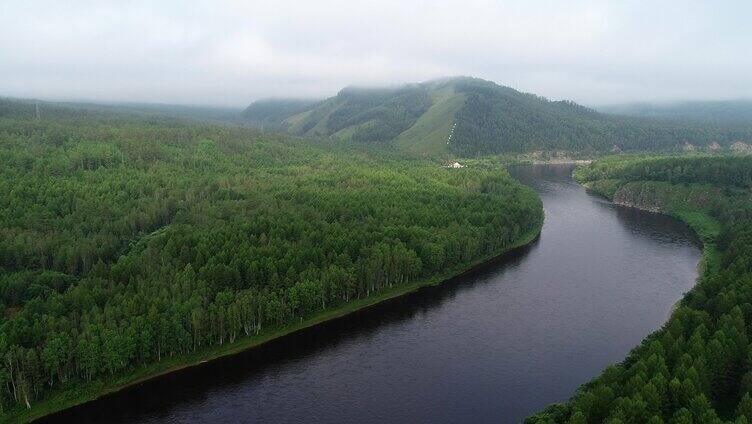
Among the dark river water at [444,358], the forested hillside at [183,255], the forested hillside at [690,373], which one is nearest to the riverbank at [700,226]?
the dark river water at [444,358]

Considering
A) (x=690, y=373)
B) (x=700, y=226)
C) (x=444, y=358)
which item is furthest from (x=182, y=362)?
(x=700, y=226)

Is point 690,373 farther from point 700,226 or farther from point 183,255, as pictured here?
point 700,226

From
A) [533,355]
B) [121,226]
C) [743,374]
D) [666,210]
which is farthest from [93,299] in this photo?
[666,210]

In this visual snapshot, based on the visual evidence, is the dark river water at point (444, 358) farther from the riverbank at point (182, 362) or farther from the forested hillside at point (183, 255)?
the forested hillside at point (183, 255)

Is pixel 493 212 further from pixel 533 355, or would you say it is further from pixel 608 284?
pixel 533 355

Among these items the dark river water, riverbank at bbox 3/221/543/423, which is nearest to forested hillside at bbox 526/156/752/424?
the dark river water

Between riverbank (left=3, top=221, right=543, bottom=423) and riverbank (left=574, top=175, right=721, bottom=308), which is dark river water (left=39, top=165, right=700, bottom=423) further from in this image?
riverbank (left=574, top=175, right=721, bottom=308)

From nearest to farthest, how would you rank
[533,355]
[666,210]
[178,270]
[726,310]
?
[726,310]
[533,355]
[178,270]
[666,210]
